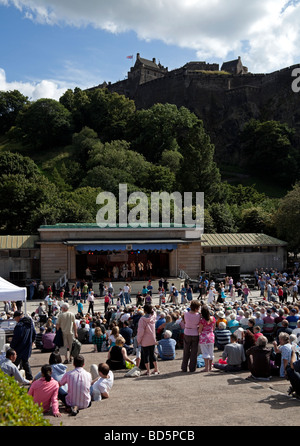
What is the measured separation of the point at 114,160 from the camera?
2628 inches

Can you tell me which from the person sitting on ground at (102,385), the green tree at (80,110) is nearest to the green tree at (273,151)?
the green tree at (80,110)

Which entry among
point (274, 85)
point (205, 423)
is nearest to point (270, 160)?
point (274, 85)

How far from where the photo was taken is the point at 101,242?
113 feet

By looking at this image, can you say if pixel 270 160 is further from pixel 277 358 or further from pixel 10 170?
pixel 277 358

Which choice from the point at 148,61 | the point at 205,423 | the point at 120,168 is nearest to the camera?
the point at 205,423

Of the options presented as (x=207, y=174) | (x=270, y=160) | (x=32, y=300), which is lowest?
(x=32, y=300)

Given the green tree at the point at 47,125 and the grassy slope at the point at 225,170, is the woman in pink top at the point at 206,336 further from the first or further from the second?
the green tree at the point at 47,125

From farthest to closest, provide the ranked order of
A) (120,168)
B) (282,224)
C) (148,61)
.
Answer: (148,61) → (120,168) → (282,224)

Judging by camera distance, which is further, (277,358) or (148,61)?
(148,61)

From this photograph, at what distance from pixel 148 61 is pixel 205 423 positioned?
367ft

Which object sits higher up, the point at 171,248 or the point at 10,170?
the point at 10,170

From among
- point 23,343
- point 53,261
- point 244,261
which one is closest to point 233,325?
point 23,343

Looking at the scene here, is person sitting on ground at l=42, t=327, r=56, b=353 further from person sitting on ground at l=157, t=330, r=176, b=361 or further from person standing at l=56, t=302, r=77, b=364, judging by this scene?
person sitting on ground at l=157, t=330, r=176, b=361
